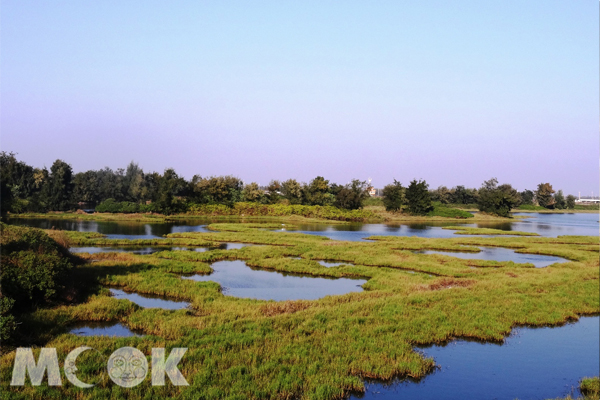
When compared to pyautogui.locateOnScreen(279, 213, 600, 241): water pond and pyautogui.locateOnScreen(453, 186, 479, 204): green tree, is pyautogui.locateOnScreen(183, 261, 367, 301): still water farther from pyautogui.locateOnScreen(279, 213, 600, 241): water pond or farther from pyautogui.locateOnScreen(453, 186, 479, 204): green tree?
pyautogui.locateOnScreen(453, 186, 479, 204): green tree

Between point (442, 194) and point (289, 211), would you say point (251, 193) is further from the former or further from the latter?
point (442, 194)

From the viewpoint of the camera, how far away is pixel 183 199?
272 feet

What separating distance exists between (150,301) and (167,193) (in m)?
60.8

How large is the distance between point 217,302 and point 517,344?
438 inches

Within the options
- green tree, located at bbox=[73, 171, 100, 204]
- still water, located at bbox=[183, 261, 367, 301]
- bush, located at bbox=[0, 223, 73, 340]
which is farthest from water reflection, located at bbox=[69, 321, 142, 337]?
green tree, located at bbox=[73, 171, 100, 204]

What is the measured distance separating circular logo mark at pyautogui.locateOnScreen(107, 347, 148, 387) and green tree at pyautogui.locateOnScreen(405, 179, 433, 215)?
3613 inches

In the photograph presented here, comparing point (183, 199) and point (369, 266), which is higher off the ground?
point (183, 199)

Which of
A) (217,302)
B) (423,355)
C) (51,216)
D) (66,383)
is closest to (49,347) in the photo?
(66,383)

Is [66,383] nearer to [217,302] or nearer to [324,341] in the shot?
[324,341]

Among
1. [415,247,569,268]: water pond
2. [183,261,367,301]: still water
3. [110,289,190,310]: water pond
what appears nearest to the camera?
[110,289,190,310]: water pond

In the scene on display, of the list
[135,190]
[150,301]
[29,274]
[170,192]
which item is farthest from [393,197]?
[29,274]

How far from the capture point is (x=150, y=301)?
1861 cm

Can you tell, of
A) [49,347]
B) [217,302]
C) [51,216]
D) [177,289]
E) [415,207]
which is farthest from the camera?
[415,207]

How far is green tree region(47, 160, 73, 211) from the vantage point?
241 feet
